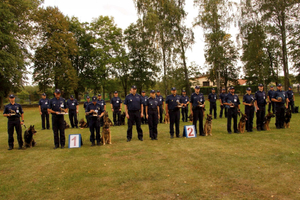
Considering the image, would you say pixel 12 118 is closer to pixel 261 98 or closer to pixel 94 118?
pixel 94 118

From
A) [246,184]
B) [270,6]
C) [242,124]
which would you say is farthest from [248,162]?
[270,6]

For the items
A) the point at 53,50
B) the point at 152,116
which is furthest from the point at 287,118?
the point at 53,50

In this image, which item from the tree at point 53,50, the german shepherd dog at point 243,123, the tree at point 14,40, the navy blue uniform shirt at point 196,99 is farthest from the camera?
the tree at point 53,50

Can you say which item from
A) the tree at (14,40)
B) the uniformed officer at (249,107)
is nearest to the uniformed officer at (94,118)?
the uniformed officer at (249,107)

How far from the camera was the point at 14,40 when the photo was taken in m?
29.8

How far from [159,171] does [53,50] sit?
37668 millimetres

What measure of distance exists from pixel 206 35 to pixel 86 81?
27.0 meters

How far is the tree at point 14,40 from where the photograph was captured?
28359 millimetres

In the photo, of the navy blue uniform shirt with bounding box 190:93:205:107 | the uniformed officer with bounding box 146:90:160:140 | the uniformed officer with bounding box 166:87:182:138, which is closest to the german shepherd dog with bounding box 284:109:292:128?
the navy blue uniform shirt with bounding box 190:93:205:107

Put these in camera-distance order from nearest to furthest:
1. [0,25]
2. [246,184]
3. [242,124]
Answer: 1. [246,184]
2. [242,124]
3. [0,25]

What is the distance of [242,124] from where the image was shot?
1019 centimetres

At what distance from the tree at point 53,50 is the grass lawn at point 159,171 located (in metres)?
32.4

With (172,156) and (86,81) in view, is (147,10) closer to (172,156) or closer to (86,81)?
(86,81)

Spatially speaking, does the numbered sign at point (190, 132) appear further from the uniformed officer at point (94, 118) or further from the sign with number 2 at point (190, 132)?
the uniformed officer at point (94, 118)
